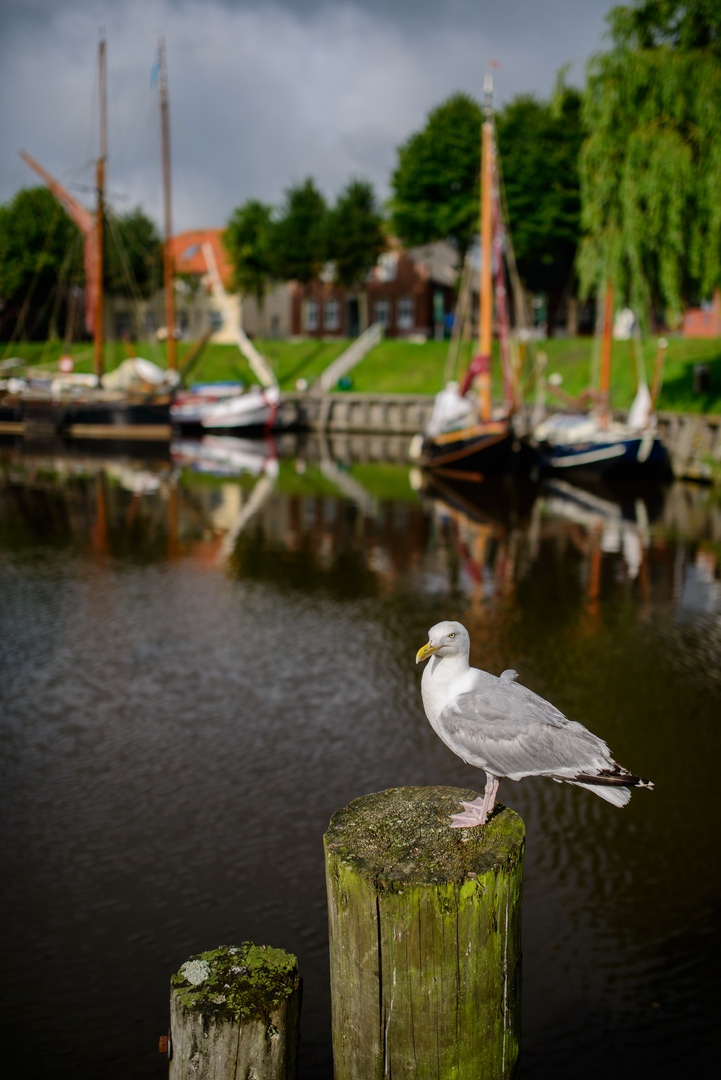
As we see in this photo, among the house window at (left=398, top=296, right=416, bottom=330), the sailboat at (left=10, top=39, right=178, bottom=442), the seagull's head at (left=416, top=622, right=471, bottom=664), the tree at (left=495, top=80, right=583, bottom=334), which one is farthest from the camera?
the house window at (left=398, top=296, right=416, bottom=330)

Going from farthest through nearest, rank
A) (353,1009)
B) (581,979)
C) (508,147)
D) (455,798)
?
(508,147), (581,979), (455,798), (353,1009)

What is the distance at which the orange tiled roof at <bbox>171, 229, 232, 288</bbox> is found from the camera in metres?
76.0

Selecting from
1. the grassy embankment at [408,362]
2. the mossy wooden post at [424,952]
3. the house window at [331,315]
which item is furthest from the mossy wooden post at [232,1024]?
the house window at [331,315]

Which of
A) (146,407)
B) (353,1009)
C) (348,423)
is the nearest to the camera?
(353,1009)

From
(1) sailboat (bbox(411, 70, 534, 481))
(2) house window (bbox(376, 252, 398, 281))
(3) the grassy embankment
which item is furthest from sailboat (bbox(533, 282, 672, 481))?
(2) house window (bbox(376, 252, 398, 281))

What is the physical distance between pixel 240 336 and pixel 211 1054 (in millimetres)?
52865

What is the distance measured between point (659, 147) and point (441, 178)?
3211cm

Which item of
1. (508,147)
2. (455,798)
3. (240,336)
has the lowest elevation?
(455,798)

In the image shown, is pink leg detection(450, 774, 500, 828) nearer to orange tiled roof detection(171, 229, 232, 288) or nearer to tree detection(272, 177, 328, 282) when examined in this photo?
tree detection(272, 177, 328, 282)

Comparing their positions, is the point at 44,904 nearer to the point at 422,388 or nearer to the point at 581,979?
the point at 581,979

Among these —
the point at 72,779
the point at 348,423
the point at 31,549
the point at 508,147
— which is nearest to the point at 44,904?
the point at 72,779

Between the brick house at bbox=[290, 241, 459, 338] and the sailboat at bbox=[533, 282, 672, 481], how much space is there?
1552 inches

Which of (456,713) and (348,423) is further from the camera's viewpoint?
(348,423)

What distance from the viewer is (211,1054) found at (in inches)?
126
